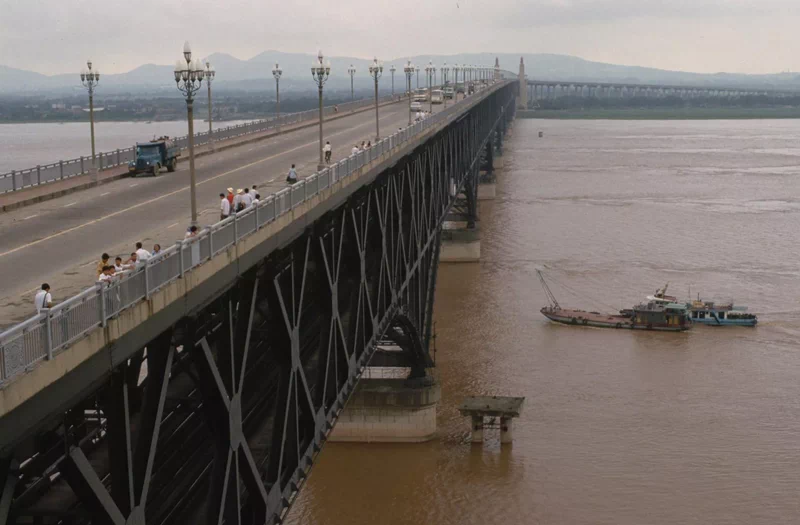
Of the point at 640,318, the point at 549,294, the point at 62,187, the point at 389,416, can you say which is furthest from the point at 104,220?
the point at 549,294

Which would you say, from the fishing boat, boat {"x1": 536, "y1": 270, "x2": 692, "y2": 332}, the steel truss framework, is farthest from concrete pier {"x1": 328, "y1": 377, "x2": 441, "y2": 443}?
the fishing boat

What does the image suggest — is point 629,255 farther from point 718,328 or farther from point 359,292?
point 359,292

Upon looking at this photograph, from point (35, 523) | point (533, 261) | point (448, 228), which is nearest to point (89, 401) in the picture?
point (35, 523)

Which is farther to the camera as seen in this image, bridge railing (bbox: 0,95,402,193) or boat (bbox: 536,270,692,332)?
boat (bbox: 536,270,692,332)

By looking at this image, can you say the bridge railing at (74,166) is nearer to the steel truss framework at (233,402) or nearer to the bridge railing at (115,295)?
the steel truss framework at (233,402)

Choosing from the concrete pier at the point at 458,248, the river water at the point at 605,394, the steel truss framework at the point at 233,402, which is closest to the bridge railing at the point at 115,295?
the steel truss framework at the point at 233,402

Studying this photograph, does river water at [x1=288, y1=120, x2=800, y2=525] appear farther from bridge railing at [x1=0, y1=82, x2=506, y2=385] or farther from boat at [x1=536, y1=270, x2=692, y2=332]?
bridge railing at [x1=0, y1=82, x2=506, y2=385]
